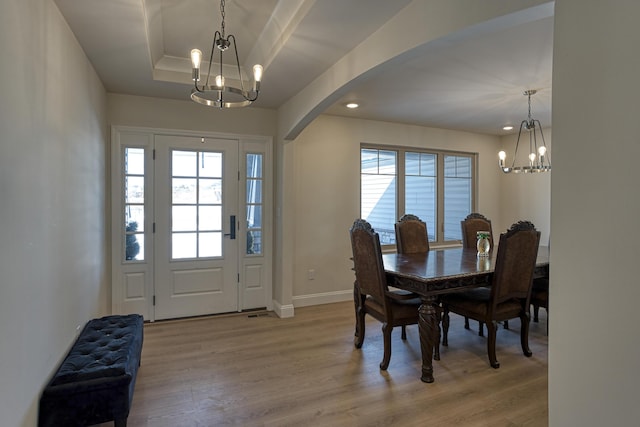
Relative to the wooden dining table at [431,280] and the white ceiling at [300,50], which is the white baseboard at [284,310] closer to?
the wooden dining table at [431,280]

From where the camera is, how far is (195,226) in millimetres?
4180

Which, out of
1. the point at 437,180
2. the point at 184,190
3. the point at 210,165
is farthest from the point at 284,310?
the point at 437,180

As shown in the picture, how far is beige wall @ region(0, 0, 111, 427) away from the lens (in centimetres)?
154

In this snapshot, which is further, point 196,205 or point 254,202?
point 254,202

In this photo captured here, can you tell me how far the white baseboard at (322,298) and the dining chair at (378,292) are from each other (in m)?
1.58

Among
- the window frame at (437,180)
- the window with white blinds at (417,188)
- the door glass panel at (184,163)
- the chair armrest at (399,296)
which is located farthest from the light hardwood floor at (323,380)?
the window frame at (437,180)

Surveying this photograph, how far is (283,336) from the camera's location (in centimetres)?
364

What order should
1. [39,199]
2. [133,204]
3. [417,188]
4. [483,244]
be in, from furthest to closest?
1. [417,188]
2. [133,204]
3. [483,244]
4. [39,199]

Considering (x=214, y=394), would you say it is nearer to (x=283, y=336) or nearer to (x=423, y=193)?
(x=283, y=336)

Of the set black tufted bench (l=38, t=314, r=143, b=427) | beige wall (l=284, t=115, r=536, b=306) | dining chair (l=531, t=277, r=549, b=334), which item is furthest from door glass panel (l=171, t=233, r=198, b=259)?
dining chair (l=531, t=277, r=549, b=334)

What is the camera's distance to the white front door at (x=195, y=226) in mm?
4039

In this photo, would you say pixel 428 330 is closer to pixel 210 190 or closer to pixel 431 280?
pixel 431 280

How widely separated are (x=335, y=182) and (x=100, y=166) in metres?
2.76

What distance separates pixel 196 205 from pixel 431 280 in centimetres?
280
